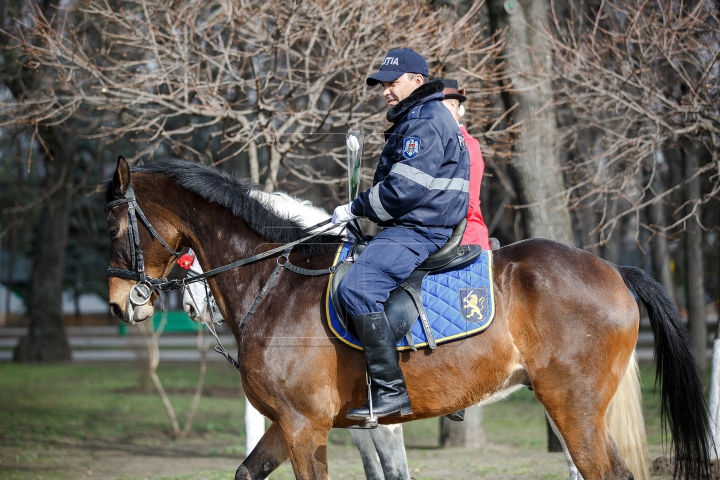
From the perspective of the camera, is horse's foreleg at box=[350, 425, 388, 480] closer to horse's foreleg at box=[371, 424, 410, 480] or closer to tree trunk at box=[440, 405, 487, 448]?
horse's foreleg at box=[371, 424, 410, 480]

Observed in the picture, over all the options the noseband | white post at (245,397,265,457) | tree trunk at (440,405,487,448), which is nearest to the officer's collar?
the noseband

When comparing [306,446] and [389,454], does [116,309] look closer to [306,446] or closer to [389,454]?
[306,446]

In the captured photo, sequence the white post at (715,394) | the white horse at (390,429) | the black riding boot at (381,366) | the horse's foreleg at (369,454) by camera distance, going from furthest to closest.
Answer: the white post at (715,394) → the horse's foreleg at (369,454) → the white horse at (390,429) → the black riding boot at (381,366)

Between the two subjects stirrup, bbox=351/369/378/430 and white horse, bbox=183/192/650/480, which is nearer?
stirrup, bbox=351/369/378/430

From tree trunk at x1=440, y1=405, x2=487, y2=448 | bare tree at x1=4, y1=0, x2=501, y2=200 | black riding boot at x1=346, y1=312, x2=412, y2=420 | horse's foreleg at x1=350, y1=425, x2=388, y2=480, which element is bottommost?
tree trunk at x1=440, y1=405, x2=487, y2=448

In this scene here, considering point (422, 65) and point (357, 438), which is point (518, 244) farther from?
point (357, 438)

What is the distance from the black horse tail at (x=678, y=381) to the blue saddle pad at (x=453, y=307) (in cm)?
105

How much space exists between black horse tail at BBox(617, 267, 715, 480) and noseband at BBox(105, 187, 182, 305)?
304cm

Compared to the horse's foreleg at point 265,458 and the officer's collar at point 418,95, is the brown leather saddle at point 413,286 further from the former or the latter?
the horse's foreleg at point 265,458

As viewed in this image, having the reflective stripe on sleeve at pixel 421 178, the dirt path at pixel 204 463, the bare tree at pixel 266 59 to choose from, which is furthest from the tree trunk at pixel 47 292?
the reflective stripe on sleeve at pixel 421 178

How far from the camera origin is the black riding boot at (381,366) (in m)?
4.28

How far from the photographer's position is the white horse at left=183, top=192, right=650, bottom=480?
17.6ft

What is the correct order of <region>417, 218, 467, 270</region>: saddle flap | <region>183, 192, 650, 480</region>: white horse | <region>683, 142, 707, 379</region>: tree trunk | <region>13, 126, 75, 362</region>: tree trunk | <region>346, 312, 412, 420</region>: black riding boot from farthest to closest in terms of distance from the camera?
1. <region>13, 126, 75, 362</region>: tree trunk
2. <region>683, 142, 707, 379</region>: tree trunk
3. <region>183, 192, 650, 480</region>: white horse
4. <region>417, 218, 467, 270</region>: saddle flap
5. <region>346, 312, 412, 420</region>: black riding boot

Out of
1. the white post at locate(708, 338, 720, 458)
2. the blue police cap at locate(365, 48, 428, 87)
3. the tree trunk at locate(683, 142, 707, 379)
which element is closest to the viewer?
the blue police cap at locate(365, 48, 428, 87)
